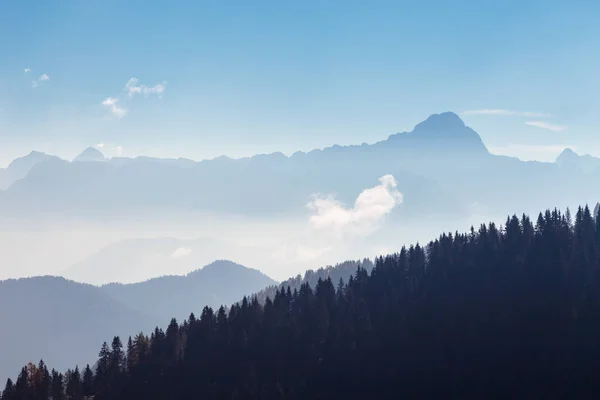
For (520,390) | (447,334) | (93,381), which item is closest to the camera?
(520,390)

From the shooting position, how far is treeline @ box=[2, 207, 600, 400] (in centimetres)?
15688

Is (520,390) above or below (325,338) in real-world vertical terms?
below

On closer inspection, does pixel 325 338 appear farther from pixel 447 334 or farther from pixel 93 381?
pixel 93 381

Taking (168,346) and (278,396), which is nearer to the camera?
(278,396)

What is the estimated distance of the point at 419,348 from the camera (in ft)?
568

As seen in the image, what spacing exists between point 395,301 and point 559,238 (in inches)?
2004

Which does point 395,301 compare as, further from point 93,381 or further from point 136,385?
point 93,381

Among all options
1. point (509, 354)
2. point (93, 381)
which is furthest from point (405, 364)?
point (93, 381)

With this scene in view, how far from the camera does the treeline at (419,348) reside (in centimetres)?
15688

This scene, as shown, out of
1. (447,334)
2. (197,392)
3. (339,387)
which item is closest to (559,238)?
(447,334)

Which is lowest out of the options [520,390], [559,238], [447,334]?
[520,390]

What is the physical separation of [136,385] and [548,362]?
105 m

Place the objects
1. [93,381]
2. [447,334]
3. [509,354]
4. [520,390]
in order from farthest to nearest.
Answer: [93,381] → [447,334] → [509,354] → [520,390]

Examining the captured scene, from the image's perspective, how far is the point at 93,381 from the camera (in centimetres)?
18650
